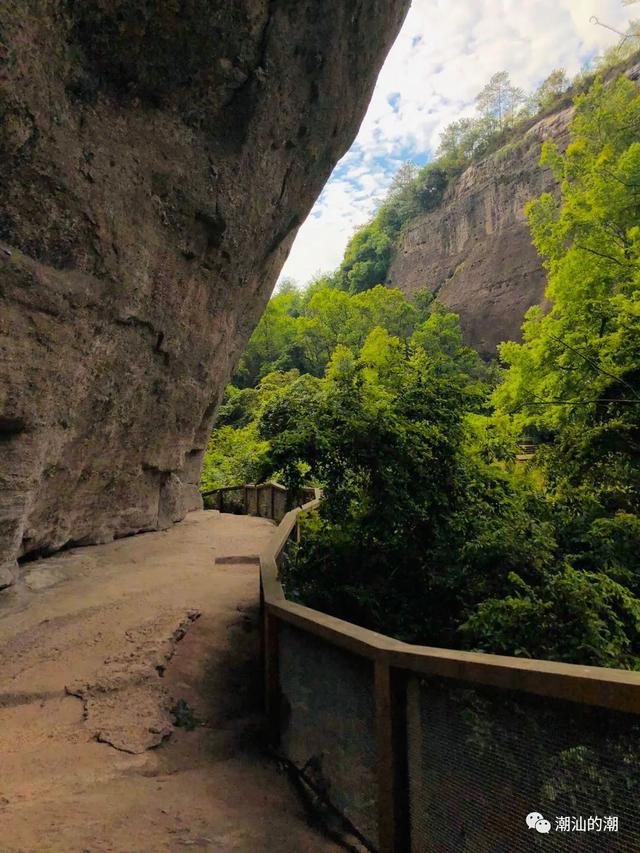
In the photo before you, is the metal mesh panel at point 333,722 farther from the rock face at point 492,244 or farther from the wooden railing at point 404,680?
the rock face at point 492,244

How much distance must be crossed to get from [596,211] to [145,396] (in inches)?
571

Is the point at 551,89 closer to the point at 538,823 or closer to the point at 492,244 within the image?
the point at 492,244

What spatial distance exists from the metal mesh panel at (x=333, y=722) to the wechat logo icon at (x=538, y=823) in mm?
853

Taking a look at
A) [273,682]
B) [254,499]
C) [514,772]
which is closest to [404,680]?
[514,772]

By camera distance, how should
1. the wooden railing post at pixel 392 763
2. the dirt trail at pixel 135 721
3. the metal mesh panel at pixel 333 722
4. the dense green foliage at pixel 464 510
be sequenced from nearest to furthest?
the wooden railing post at pixel 392 763 < the metal mesh panel at pixel 333 722 < the dirt trail at pixel 135 721 < the dense green foliage at pixel 464 510

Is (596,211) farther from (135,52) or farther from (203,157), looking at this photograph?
(135,52)

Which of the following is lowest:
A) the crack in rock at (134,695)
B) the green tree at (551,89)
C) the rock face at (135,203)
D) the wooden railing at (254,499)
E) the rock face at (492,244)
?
the crack in rock at (134,695)

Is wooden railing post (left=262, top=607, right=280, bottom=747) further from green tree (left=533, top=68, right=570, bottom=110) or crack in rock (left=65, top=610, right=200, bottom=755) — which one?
green tree (left=533, top=68, right=570, bottom=110)

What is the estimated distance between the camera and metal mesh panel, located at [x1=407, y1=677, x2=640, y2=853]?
165 centimetres

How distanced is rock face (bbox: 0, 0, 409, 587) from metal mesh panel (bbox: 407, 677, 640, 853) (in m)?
5.89

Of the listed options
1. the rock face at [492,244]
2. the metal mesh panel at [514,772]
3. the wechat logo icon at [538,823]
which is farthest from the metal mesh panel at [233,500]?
the rock face at [492,244]

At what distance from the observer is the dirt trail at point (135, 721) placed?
2768 mm

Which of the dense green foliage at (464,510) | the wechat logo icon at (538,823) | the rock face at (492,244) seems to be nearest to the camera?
the wechat logo icon at (538,823)

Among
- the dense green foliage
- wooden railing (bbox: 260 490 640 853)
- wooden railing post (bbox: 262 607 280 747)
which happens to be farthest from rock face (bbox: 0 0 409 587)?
wooden railing (bbox: 260 490 640 853)
